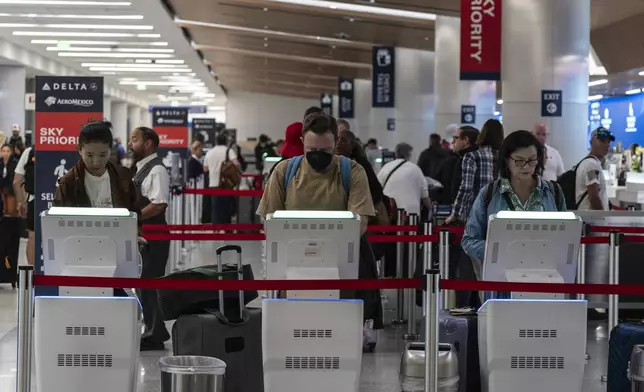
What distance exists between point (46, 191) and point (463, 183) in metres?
3.37

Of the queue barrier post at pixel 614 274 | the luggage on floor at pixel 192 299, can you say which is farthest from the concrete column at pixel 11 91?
the luggage on floor at pixel 192 299

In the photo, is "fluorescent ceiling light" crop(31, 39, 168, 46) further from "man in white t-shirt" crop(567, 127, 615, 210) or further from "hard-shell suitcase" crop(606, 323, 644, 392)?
"hard-shell suitcase" crop(606, 323, 644, 392)

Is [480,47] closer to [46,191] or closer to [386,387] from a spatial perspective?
[46,191]

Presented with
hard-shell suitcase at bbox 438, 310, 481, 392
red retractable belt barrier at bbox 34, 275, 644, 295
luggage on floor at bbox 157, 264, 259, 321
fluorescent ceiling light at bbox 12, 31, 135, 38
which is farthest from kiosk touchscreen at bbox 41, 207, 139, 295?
fluorescent ceiling light at bbox 12, 31, 135, 38

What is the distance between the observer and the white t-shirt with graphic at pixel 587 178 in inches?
388

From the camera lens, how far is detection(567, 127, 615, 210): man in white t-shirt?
983cm

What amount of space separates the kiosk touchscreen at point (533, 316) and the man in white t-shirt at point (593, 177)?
4.69 metres

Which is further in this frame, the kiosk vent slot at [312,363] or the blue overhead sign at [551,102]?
the blue overhead sign at [551,102]

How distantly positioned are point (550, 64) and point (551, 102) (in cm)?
50

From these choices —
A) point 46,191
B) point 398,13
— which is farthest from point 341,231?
point 398,13

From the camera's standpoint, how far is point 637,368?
17.1 feet

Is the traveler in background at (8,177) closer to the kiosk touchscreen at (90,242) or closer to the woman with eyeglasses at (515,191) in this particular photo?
the kiosk touchscreen at (90,242)

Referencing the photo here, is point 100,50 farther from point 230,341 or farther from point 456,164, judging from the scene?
point 230,341

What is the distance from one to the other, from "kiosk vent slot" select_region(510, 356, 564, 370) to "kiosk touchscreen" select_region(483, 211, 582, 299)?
0.29 meters
